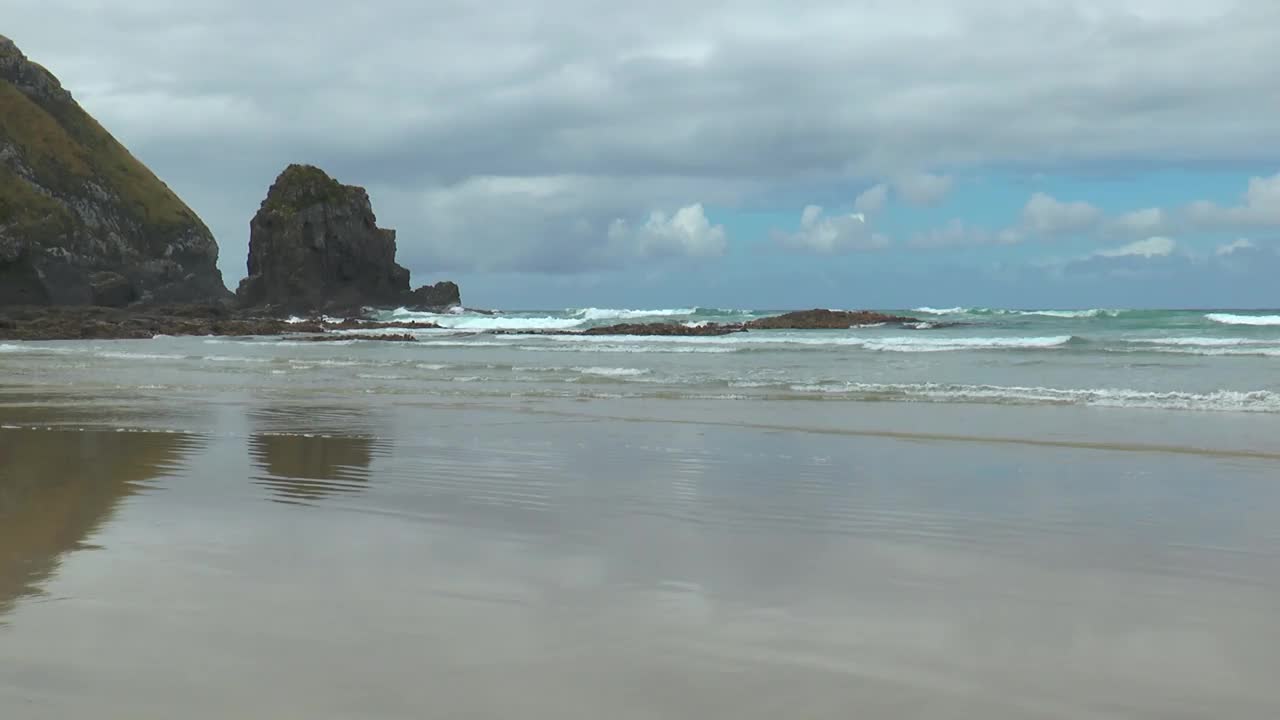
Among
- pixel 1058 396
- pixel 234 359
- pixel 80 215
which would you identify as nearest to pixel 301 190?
pixel 80 215

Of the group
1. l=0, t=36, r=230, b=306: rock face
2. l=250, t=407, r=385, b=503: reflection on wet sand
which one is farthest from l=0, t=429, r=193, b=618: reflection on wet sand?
l=0, t=36, r=230, b=306: rock face

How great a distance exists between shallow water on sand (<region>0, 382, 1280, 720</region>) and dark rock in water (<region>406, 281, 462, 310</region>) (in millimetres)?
75067

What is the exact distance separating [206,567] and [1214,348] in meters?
29.9

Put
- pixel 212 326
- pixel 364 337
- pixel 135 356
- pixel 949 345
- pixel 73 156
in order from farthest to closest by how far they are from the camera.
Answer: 1. pixel 73 156
2. pixel 212 326
3. pixel 364 337
4. pixel 949 345
5. pixel 135 356

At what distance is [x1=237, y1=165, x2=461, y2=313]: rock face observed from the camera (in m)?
77.9

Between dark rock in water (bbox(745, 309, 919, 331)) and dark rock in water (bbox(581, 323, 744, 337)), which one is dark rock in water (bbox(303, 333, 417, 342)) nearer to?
dark rock in water (bbox(581, 323, 744, 337))

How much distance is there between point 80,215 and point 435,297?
31973 millimetres

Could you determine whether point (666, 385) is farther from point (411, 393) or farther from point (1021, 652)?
point (1021, 652)

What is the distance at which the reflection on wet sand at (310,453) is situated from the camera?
687 centimetres

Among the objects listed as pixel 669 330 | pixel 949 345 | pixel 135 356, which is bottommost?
pixel 135 356

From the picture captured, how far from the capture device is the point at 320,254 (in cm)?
7900

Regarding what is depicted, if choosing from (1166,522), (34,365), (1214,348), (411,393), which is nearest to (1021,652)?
(1166,522)

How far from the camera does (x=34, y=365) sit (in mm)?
22531

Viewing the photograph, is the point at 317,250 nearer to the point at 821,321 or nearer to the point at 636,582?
the point at 821,321
